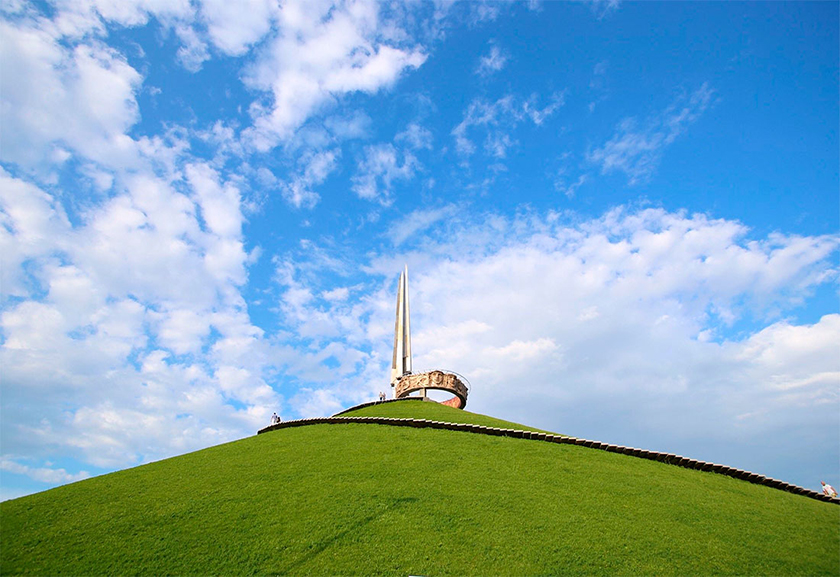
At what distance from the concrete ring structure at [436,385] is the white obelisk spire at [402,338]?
2023mm

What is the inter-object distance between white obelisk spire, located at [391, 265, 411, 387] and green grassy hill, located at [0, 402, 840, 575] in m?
23.0

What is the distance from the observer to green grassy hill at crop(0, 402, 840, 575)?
38.4ft

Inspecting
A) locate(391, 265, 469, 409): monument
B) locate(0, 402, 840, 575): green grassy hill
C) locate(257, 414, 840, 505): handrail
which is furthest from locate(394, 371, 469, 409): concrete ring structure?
locate(0, 402, 840, 575): green grassy hill

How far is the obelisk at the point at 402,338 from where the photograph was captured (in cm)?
4359

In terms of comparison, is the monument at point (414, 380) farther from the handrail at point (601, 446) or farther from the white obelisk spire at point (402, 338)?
the handrail at point (601, 446)

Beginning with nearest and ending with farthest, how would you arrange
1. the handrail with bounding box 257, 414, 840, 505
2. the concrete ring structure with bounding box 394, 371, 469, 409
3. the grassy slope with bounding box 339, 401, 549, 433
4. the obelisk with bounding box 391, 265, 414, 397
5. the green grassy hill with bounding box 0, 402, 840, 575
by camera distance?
the green grassy hill with bounding box 0, 402, 840, 575 → the handrail with bounding box 257, 414, 840, 505 → the grassy slope with bounding box 339, 401, 549, 433 → the concrete ring structure with bounding box 394, 371, 469, 409 → the obelisk with bounding box 391, 265, 414, 397

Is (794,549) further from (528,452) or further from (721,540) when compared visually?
(528,452)

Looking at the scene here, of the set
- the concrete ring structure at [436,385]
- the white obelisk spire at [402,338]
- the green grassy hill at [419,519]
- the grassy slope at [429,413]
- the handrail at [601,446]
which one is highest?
the white obelisk spire at [402,338]

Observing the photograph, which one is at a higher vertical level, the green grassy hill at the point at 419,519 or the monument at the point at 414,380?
the monument at the point at 414,380

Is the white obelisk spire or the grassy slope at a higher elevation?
the white obelisk spire

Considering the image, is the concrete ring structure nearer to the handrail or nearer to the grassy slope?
the grassy slope

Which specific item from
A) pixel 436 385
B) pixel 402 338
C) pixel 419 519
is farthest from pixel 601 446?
pixel 402 338

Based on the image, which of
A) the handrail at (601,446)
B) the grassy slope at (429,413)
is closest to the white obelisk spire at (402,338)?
the grassy slope at (429,413)

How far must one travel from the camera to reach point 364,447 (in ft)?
67.4
